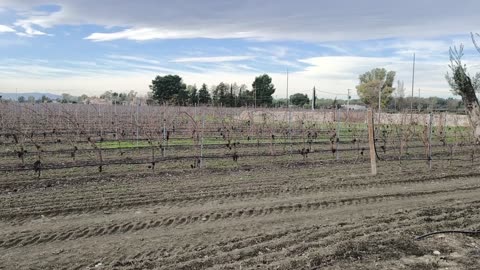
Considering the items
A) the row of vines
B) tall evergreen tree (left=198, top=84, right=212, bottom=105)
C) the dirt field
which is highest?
tall evergreen tree (left=198, top=84, right=212, bottom=105)

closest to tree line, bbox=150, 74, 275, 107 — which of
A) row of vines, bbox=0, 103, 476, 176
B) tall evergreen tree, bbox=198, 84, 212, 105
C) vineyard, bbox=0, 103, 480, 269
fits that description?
tall evergreen tree, bbox=198, 84, 212, 105

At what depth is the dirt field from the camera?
4.41m

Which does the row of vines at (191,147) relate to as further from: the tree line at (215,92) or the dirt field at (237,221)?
the tree line at (215,92)

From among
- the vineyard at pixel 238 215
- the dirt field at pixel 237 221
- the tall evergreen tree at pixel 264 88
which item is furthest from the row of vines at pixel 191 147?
the tall evergreen tree at pixel 264 88

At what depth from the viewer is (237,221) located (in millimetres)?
6070

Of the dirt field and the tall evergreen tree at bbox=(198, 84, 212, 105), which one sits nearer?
the dirt field

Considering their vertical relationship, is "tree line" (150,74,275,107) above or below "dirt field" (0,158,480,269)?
above

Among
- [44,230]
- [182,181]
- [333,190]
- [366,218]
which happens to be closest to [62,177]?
[182,181]

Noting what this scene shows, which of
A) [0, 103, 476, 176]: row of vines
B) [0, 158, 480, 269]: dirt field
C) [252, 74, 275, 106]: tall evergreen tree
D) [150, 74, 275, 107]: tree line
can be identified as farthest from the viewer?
[252, 74, 275, 106]: tall evergreen tree

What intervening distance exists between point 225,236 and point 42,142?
13.4 m

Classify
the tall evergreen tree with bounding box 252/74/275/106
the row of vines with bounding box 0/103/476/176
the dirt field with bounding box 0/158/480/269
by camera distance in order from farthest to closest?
the tall evergreen tree with bounding box 252/74/275/106
the row of vines with bounding box 0/103/476/176
the dirt field with bounding box 0/158/480/269

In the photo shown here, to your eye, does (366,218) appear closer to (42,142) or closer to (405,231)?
(405,231)

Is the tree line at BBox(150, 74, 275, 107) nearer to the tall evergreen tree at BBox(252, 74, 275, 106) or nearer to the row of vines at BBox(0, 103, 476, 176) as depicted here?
the tall evergreen tree at BBox(252, 74, 275, 106)

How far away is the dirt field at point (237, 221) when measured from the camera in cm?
441
